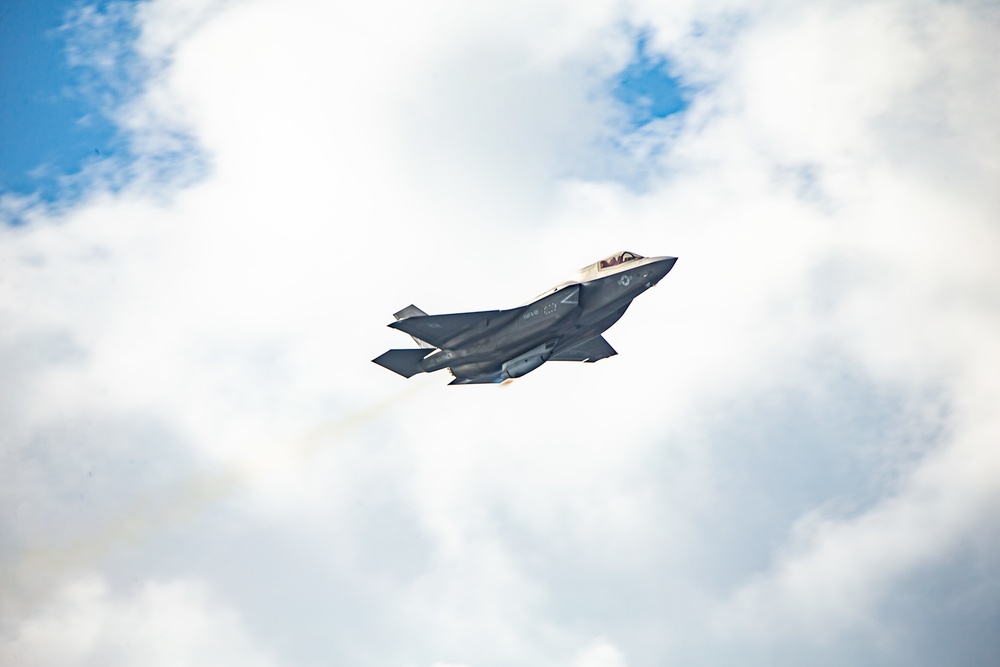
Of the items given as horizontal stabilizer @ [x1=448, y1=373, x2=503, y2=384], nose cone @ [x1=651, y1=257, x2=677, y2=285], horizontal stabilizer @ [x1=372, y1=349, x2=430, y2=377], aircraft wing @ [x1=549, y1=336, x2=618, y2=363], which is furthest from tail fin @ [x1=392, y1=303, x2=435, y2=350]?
nose cone @ [x1=651, y1=257, x2=677, y2=285]

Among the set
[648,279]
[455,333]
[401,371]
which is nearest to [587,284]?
[648,279]

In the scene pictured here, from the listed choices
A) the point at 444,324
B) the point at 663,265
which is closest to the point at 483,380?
the point at 444,324

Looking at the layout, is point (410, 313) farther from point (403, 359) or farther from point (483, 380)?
point (483, 380)

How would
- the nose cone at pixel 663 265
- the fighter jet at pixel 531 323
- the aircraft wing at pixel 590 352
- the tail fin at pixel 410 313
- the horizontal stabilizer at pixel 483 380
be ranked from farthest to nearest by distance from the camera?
the aircraft wing at pixel 590 352
the horizontal stabilizer at pixel 483 380
the tail fin at pixel 410 313
the fighter jet at pixel 531 323
the nose cone at pixel 663 265

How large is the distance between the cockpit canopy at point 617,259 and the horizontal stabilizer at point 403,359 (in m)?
12.5

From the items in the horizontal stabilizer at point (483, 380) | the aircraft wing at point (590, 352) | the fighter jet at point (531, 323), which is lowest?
the horizontal stabilizer at point (483, 380)

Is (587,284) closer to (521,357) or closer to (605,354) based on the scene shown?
(521,357)

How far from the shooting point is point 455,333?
236 feet

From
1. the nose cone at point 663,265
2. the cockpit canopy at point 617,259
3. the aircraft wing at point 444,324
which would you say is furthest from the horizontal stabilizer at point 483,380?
the nose cone at point 663,265

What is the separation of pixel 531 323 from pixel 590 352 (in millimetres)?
10803

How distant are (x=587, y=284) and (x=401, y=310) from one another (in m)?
11.8

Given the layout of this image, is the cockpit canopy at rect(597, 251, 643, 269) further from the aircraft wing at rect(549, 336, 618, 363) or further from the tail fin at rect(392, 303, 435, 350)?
the tail fin at rect(392, 303, 435, 350)

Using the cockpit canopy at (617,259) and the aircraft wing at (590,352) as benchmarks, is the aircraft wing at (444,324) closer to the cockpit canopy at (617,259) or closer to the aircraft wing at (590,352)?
the cockpit canopy at (617,259)

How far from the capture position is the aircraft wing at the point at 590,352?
261 feet
